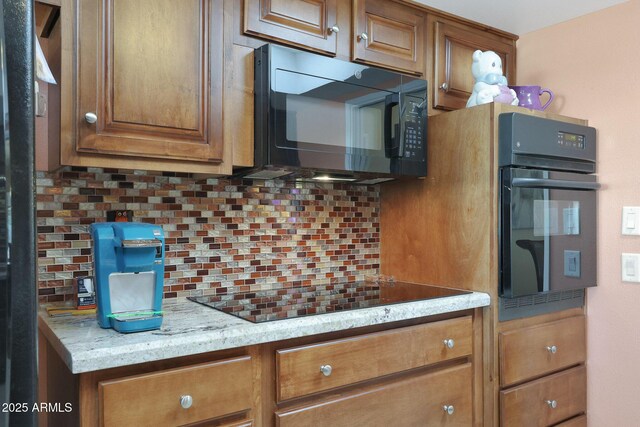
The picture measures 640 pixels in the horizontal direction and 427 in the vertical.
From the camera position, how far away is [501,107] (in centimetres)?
181

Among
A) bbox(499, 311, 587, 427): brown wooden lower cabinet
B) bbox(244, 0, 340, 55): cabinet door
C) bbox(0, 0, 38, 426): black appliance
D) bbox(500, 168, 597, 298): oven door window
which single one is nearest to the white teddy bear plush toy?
bbox(500, 168, 597, 298): oven door window

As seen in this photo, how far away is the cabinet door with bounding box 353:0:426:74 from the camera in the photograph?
1.87 m

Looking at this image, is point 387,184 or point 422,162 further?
point 387,184

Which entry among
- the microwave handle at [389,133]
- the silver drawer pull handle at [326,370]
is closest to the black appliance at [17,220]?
the silver drawer pull handle at [326,370]

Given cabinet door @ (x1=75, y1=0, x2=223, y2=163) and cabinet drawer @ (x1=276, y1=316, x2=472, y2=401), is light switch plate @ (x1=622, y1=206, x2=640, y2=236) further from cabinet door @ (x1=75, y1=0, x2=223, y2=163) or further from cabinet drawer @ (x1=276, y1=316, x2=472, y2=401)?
cabinet door @ (x1=75, y1=0, x2=223, y2=163)

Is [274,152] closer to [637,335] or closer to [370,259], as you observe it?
[370,259]

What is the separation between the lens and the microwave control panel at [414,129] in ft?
6.20

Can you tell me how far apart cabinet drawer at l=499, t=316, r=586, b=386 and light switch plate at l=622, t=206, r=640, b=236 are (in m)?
0.43

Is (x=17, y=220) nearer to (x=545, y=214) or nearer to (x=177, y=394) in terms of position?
(x=177, y=394)

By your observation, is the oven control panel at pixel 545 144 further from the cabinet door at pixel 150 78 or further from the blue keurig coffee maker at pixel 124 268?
the blue keurig coffee maker at pixel 124 268

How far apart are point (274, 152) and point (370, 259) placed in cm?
92

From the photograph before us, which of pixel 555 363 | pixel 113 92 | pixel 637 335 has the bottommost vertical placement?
pixel 555 363

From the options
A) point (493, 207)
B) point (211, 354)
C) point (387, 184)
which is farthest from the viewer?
point (387, 184)

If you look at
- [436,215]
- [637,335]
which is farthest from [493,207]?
[637,335]
